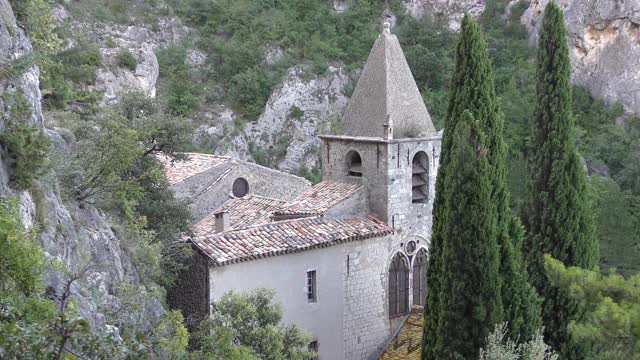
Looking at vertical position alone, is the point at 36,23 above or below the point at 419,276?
above

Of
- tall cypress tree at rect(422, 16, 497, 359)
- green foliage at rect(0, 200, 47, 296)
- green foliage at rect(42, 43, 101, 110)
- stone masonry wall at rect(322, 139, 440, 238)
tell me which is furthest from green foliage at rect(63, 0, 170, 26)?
green foliage at rect(0, 200, 47, 296)

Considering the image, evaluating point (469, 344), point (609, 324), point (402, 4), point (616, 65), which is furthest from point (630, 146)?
point (609, 324)

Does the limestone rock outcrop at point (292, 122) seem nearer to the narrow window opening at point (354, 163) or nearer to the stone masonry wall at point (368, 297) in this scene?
the narrow window opening at point (354, 163)

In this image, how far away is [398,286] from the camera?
22.5 meters

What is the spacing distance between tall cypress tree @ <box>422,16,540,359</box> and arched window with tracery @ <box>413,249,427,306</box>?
5.00 metres

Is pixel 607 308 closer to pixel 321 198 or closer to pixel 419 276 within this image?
pixel 321 198

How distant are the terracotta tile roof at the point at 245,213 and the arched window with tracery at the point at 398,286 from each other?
3637 millimetres

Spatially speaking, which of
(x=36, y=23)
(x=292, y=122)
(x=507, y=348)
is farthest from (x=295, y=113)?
(x=507, y=348)

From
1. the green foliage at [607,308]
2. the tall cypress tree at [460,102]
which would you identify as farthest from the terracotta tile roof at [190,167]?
the green foliage at [607,308]

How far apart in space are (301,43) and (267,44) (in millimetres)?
1946

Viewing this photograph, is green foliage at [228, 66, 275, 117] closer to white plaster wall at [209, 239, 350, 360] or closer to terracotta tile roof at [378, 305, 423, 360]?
terracotta tile roof at [378, 305, 423, 360]

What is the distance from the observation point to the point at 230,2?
51.1m

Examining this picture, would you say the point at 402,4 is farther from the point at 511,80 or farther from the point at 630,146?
the point at 630,146

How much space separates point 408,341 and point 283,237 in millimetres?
4661
